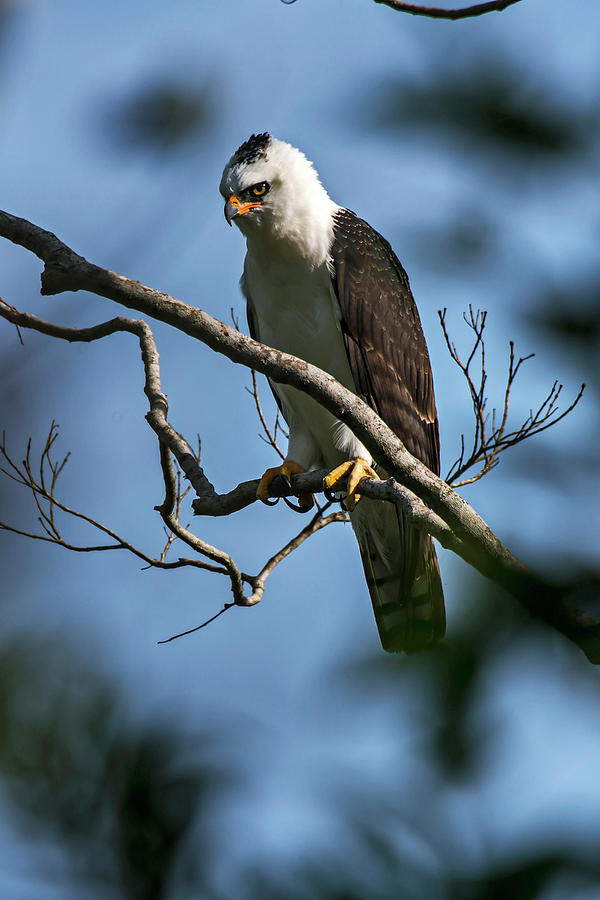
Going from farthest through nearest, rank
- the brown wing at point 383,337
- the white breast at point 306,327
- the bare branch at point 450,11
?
the white breast at point 306,327 → the brown wing at point 383,337 → the bare branch at point 450,11

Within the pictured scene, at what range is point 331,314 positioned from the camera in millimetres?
4883

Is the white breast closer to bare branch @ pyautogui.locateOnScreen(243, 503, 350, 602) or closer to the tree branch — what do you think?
bare branch @ pyautogui.locateOnScreen(243, 503, 350, 602)

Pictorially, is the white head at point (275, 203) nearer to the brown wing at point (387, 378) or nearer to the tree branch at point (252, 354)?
the brown wing at point (387, 378)

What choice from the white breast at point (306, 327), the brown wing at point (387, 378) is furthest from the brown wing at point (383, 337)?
the white breast at point (306, 327)

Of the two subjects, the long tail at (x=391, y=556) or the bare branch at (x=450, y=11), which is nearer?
the bare branch at (x=450, y=11)

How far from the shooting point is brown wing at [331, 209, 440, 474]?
479cm

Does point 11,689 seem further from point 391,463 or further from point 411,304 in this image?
point 411,304

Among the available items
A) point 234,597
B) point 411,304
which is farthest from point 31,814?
point 411,304

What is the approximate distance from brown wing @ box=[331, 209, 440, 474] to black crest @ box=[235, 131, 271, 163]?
1.96ft

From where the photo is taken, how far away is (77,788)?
0.81 meters

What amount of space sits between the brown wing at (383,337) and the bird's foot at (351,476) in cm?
37

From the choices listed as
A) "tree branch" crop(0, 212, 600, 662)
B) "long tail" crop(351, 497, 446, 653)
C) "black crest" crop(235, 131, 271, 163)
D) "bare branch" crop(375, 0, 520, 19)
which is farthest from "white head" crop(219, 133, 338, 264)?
"bare branch" crop(375, 0, 520, 19)

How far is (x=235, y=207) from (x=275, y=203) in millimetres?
236

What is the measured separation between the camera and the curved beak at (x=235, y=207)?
15.9ft
